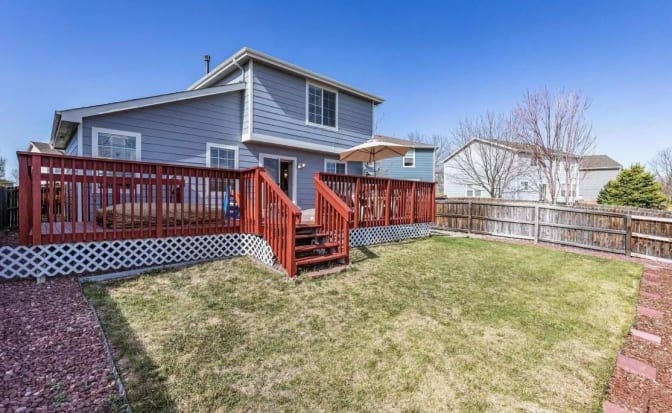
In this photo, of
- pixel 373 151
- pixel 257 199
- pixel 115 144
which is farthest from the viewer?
pixel 373 151

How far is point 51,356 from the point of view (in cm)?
253

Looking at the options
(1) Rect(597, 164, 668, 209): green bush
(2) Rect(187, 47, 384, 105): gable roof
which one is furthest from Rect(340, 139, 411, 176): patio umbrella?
(1) Rect(597, 164, 668, 209): green bush

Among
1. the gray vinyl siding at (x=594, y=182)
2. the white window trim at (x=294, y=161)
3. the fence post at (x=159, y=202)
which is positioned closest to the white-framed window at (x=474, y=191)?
the gray vinyl siding at (x=594, y=182)

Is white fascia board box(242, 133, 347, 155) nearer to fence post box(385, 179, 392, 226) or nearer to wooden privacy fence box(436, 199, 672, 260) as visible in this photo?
fence post box(385, 179, 392, 226)

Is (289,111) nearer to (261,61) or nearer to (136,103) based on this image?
(261,61)

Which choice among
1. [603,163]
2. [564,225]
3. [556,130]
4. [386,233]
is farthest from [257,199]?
[603,163]

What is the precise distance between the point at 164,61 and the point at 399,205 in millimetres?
13402

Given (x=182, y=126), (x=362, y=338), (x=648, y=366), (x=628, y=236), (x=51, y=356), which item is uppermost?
(x=182, y=126)

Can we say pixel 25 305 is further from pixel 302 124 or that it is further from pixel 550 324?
pixel 302 124

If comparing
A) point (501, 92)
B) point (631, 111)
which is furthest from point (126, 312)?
point (631, 111)

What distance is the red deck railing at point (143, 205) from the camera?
416 cm

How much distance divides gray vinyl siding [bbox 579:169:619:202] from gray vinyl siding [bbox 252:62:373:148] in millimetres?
30619

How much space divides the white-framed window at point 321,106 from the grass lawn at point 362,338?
6.78m

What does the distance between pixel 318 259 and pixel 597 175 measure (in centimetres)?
3762
